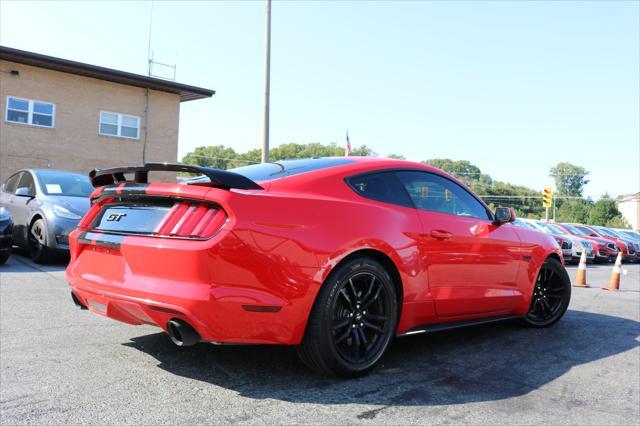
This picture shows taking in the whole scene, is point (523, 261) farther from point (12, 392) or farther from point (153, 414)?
point (12, 392)

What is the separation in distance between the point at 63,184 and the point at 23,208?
720mm

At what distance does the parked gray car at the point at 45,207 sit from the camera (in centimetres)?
800

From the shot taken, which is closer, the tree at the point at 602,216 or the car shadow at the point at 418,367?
the car shadow at the point at 418,367

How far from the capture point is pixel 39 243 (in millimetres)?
8195

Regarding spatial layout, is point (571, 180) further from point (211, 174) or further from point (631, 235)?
point (211, 174)

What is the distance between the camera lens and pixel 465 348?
4391mm

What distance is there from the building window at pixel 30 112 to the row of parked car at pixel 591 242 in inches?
735

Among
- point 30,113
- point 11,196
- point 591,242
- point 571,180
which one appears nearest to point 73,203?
point 11,196

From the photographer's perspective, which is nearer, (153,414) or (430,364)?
(153,414)

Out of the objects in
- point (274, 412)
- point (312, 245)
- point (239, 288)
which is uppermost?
point (312, 245)

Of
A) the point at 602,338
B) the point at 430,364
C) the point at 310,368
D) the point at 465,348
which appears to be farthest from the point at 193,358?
the point at 602,338

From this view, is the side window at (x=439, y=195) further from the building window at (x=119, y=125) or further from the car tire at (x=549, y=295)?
the building window at (x=119, y=125)

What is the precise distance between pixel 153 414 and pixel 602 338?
4246 mm

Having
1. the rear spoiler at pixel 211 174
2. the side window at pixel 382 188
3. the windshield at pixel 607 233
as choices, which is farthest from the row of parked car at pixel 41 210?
the windshield at pixel 607 233
